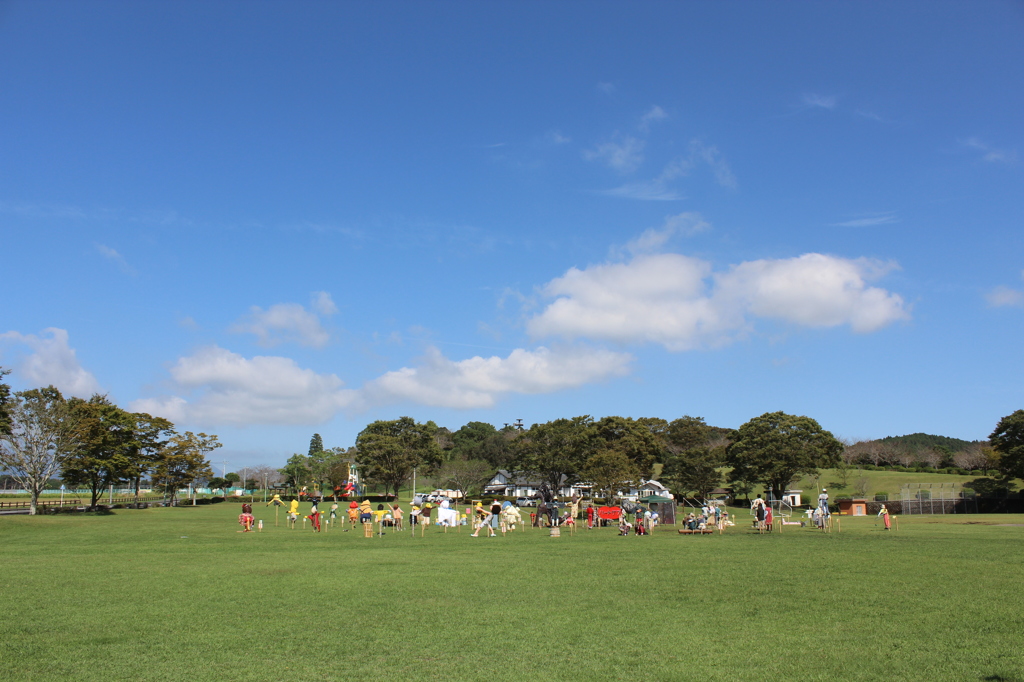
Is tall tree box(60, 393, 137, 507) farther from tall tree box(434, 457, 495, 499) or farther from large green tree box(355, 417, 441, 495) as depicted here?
tall tree box(434, 457, 495, 499)

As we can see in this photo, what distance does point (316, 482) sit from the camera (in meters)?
91.1

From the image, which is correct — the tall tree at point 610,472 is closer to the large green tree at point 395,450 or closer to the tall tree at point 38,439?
the large green tree at point 395,450

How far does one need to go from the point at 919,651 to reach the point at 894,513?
4805 centimetres

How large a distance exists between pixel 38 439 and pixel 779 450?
195 ft

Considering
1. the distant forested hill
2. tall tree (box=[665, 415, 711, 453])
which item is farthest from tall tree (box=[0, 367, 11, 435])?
the distant forested hill

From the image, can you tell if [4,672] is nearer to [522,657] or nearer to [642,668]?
[522,657]

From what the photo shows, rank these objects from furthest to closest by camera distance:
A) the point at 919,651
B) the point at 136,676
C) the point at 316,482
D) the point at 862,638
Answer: the point at 316,482, the point at 862,638, the point at 919,651, the point at 136,676

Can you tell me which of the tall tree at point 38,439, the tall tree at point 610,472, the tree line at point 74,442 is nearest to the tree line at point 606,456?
the tall tree at point 610,472

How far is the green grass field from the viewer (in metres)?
7.77

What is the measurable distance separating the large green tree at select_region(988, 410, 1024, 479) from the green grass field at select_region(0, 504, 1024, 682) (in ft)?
142

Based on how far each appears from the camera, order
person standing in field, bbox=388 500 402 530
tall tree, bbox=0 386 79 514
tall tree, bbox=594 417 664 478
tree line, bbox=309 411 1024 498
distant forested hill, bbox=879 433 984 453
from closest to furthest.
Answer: person standing in field, bbox=388 500 402 530 → tall tree, bbox=0 386 79 514 → tree line, bbox=309 411 1024 498 → tall tree, bbox=594 417 664 478 → distant forested hill, bbox=879 433 984 453

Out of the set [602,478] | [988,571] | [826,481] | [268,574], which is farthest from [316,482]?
[988,571]

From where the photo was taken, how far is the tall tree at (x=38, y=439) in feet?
148

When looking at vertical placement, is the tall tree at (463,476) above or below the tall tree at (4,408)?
below
